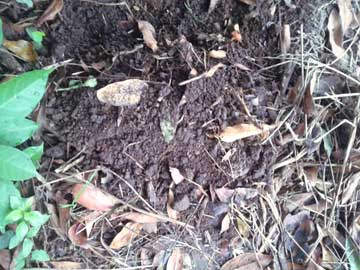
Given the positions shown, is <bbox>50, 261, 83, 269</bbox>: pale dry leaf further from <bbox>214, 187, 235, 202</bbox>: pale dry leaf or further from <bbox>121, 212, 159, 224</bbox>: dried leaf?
<bbox>214, 187, 235, 202</bbox>: pale dry leaf

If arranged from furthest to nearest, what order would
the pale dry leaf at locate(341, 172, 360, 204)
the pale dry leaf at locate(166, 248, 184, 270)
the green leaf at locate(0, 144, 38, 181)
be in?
1. the pale dry leaf at locate(341, 172, 360, 204)
2. the pale dry leaf at locate(166, 248, 184, 270)
3. the green leaf at locate(0, 144, 38, 181)

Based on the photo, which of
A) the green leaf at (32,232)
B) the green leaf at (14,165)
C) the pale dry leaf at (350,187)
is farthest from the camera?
the pale dry leaf at (350,187)

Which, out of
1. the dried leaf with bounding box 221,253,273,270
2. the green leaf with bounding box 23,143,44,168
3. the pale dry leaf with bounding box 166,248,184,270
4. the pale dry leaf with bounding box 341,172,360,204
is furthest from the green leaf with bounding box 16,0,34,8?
the pale dry leaf with bounding box 341,172,360,204

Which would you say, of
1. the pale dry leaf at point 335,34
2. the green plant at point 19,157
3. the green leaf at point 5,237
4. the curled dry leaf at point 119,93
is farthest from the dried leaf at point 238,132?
the green leaf at point 5,237

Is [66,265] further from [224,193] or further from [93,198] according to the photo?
[224,193]

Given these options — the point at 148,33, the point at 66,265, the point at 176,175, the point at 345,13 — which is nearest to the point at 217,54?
the point at 148,33

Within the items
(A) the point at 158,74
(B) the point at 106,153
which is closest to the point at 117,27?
(A) the point at 158,74

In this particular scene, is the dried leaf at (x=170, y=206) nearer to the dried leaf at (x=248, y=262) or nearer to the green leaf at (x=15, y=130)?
the dried leaf at (x=248, y=262)
